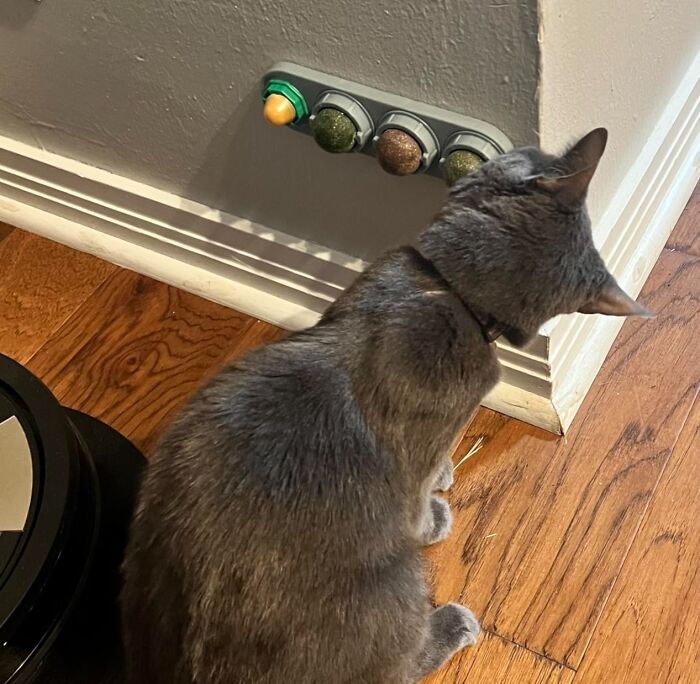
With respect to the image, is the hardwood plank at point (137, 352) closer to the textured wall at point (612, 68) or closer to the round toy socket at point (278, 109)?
the round toy socket at point (278, 109)

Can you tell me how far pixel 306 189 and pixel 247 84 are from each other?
172 mm

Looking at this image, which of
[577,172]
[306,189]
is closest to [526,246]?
[577,172]

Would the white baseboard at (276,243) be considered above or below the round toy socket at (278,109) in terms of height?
below

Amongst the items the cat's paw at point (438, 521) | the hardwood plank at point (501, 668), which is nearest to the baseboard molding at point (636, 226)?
the cat's paw at point (438, 521)

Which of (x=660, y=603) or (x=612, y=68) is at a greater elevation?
(x=612, y=68)

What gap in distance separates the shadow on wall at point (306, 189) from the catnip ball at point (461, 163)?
94mm

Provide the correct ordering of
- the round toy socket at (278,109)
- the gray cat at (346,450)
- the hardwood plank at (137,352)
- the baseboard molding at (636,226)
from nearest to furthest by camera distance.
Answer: the gray cat at (346,450) → the round toy socket at (278,109) → the baseboard molding at (636,226) → the hardwood plank at (137,352)

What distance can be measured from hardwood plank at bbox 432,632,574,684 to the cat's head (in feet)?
1.47

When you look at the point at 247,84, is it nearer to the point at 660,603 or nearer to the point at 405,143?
the point at 405,143

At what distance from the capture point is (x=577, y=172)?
0.76 m

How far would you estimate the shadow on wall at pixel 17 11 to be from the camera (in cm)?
112

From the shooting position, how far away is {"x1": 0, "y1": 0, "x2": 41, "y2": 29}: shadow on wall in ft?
3.69

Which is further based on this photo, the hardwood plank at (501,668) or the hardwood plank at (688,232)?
the hardwood plank at (688,232)

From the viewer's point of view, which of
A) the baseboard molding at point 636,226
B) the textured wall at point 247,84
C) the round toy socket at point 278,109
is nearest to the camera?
the textured wall at point 247,84
